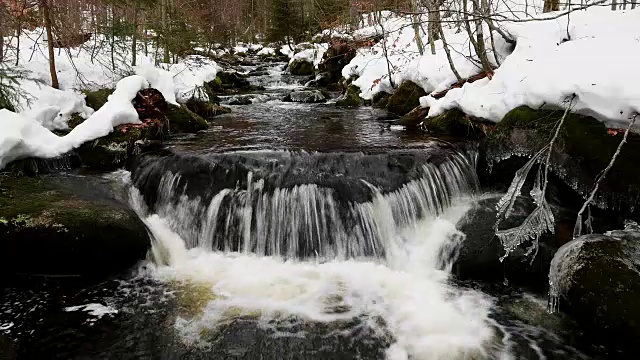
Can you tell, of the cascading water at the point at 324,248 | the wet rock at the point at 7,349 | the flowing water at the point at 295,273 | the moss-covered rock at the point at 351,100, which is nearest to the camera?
the wet rock at the point at 7,349

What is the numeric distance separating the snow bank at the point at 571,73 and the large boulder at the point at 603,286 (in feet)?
6.77

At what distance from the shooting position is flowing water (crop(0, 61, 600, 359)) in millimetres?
4086

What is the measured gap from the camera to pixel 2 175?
6.02 m

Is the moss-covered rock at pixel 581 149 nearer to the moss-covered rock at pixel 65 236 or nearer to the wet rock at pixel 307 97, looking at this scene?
the moss-covered rock at pixel 65 236

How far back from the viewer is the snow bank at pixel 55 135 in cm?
621

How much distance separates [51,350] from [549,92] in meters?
7.10

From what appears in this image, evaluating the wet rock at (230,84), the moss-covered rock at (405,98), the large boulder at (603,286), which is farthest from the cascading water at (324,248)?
the wet rock at (230,84)

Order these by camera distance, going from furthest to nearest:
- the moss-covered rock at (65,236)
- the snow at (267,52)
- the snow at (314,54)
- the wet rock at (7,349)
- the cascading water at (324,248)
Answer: the snow at (267,52)
the snow at (314,54)
the moss-covered rock at (65,236)
the cascading water at (324,248)
the wet rock at (7,349)

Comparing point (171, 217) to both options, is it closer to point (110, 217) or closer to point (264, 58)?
point (110, 217)

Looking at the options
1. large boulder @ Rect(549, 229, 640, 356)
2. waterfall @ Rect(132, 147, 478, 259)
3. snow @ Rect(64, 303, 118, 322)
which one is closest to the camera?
large boulder @ Rect(549, 229, 640, 356)

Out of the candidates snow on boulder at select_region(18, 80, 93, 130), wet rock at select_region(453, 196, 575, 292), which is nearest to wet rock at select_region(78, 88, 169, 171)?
snow on boulder at select_region(18, 80, 93, 130)

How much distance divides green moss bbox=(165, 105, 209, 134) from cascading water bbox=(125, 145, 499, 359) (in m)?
2.59

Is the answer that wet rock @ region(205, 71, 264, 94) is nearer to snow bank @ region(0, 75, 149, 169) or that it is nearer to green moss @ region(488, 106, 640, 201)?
snow bank @ region(0, 75, 149, 169)

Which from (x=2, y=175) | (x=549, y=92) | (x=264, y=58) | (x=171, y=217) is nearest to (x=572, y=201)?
(x=549, y=92)
